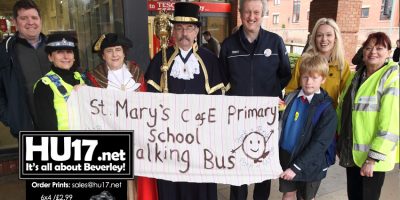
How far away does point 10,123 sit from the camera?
2.72 meters

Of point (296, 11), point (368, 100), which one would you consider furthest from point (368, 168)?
point (296, 11)

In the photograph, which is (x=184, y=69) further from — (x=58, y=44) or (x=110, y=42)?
(x=58, y=44)

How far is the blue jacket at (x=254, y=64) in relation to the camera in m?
2.46

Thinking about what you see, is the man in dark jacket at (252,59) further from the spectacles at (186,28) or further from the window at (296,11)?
the window at (296,11)

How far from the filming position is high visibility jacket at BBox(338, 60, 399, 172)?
6.12ft

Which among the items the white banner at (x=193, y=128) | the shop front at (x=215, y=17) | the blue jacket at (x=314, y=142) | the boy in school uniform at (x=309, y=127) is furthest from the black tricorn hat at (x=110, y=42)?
the shop front at (x=215, y=17)

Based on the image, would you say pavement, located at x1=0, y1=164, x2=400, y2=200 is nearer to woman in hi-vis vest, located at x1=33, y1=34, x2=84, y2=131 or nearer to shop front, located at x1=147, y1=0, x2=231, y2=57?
woman in hi-vis vest, located at x1=33, y1=34, x2=84, y2=131

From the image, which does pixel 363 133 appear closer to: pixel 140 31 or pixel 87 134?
pixel 87 134

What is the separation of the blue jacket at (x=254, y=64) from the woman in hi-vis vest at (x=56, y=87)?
44.3 inches

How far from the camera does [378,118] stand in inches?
77.0

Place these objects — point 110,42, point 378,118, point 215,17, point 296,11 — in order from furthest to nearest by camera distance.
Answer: point 296,11, point 215,17, point 110,42, point 378,118

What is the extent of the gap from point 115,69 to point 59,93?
0.40 meters

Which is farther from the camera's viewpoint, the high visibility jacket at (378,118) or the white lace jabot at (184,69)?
the white lace jabot at (184,69)

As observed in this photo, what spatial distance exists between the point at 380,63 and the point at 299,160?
80 cm
